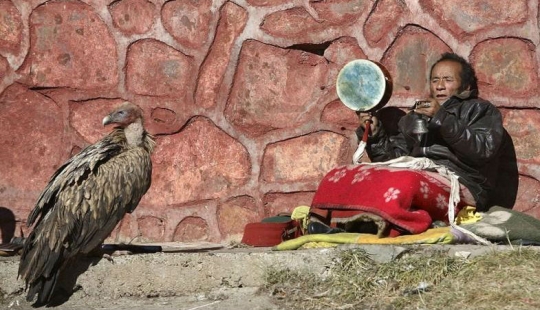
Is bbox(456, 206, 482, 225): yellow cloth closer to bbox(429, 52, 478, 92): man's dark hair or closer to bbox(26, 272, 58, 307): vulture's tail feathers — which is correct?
bbox(429, 52, 478, 92): man's dark hair

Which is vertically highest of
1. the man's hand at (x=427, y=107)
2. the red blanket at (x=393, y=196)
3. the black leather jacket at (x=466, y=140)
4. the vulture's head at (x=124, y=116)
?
the vulture's head at (x=124, y=116)

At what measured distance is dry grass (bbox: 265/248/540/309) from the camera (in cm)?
503

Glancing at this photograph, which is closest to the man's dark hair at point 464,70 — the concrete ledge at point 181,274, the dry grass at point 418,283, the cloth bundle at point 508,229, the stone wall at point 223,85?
the stone wall at point 223,85

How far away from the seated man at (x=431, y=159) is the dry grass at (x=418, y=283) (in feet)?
1.75

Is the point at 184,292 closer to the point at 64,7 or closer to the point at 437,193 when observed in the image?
the point at 437,193

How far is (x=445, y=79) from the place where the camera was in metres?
6.76

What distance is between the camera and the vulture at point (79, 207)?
586cm

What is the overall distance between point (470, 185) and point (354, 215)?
805 millimetres

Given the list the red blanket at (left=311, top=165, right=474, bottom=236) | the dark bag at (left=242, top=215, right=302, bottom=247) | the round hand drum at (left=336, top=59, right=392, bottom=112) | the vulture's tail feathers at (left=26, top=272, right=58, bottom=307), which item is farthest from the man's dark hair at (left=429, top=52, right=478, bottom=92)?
the vulture's tail feathers at (left=26, top=272, right=58, bottom=307)

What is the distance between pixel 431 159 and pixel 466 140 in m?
0.33

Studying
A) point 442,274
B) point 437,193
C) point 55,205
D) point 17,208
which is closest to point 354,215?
point 437,193

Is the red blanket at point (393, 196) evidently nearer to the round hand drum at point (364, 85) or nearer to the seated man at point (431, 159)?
the seated man at point (431, 159)

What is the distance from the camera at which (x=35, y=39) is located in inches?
294

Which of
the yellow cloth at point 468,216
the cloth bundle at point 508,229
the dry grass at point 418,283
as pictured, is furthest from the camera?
the yellow cloth at point 468,216
